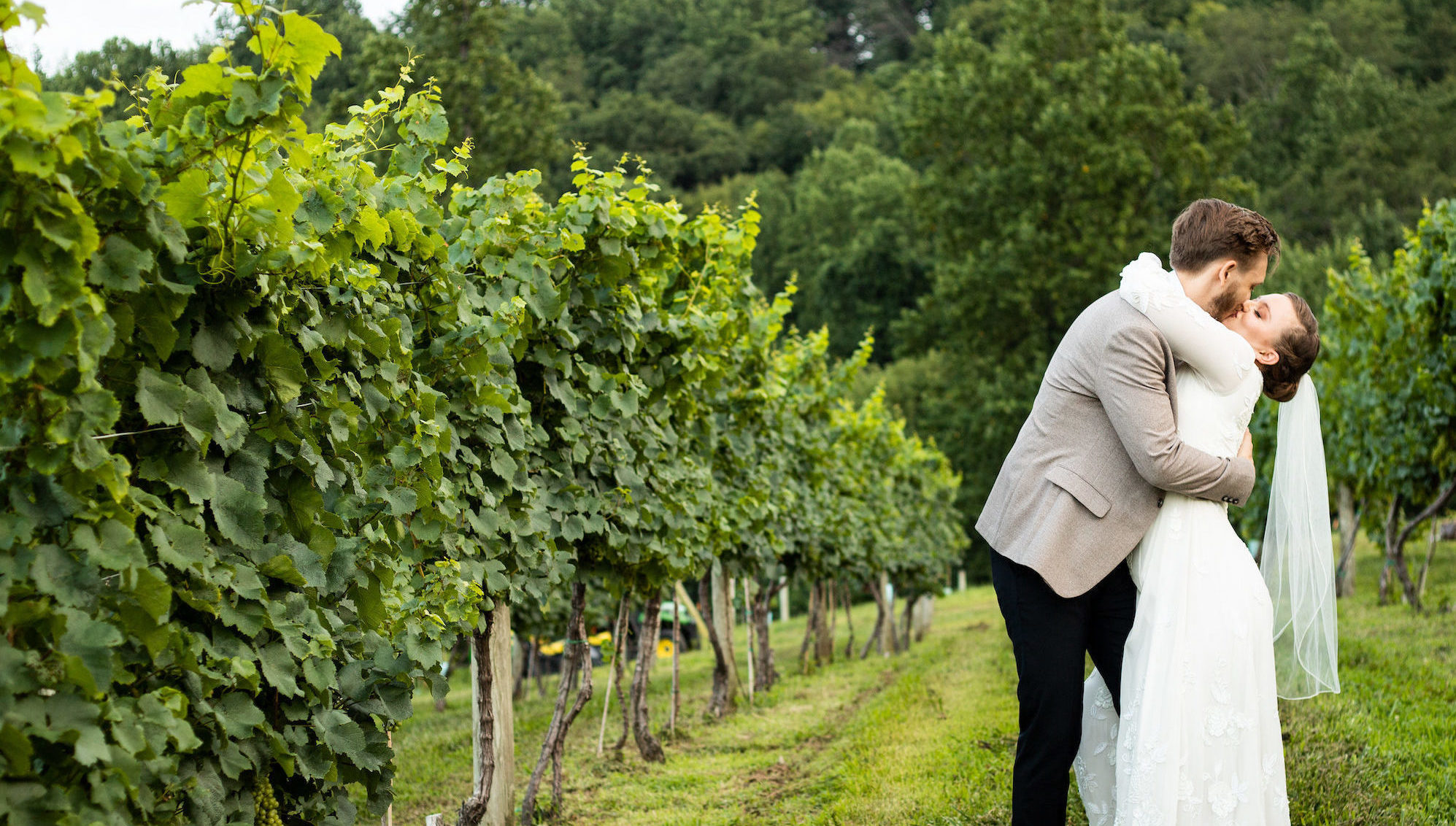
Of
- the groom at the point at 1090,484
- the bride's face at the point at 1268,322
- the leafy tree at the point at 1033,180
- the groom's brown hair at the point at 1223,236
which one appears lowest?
the groom at the point at 1090,484

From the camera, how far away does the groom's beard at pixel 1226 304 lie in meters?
3.62

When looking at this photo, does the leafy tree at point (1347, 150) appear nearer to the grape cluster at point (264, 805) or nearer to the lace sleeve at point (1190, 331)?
the lace sleeve at point (1190, 331)

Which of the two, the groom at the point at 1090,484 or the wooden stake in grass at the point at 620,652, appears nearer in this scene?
the groom at the point at 1090,484

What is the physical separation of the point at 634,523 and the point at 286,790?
3163 mm

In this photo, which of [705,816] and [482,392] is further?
[705,816]

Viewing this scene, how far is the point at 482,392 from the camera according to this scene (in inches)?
186

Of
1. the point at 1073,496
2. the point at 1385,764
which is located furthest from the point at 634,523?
the point at 1385,764

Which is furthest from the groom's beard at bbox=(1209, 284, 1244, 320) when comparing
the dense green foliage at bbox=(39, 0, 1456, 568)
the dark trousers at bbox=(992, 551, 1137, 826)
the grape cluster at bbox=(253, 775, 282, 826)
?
the dense green foliage at bbox=(39, 0, 1456, 568)

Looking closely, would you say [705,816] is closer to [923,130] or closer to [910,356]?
[923,130]

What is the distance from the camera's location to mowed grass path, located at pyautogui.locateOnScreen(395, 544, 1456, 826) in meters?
5.03

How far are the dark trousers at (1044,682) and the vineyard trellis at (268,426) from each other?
1.81 m

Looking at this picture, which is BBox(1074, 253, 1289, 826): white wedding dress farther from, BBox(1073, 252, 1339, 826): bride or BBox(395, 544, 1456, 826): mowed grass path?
BBox(395, 544, 1456, 826): mowed grass path

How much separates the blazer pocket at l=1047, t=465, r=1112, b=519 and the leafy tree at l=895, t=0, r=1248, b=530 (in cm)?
2449

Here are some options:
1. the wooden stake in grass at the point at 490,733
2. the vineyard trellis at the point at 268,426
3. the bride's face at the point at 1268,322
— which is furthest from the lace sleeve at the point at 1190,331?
→ the wooden stake in grass at the point at 490,733
